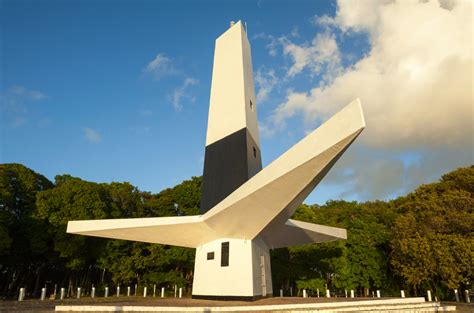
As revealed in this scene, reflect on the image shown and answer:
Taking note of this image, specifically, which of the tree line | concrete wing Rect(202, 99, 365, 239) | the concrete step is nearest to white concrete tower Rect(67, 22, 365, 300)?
concrete wing Rect(202, 99, 365, 239)

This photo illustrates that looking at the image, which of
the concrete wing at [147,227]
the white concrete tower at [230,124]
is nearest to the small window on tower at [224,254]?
the concrete wing at [147,227]

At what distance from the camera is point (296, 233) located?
Result: 1418cm

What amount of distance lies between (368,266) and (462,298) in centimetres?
631

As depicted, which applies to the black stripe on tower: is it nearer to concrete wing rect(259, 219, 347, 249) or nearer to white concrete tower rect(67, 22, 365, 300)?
white concrete tower rect(67, 22, 365, 300)

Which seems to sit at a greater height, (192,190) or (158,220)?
(192,190)

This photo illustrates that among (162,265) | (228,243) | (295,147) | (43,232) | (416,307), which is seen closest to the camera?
(295,147)

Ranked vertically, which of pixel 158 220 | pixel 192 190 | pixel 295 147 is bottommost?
pixel 158 220

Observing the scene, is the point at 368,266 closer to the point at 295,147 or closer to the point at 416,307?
the point at 416,307

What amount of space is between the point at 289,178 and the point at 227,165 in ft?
18.3

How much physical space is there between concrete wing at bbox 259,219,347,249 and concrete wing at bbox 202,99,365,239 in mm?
1708

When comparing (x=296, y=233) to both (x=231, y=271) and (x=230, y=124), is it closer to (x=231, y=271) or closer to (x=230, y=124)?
(x=231, y=271)

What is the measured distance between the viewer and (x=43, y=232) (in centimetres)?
2083

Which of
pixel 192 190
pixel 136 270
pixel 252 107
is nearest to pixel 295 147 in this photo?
pixel 252 107

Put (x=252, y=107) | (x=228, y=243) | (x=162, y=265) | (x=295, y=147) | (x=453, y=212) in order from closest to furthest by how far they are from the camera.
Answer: (x=295, y=147), (x=228, y=243), (x=252, y=107), (x=453, y=212), (x=162, y=265)
